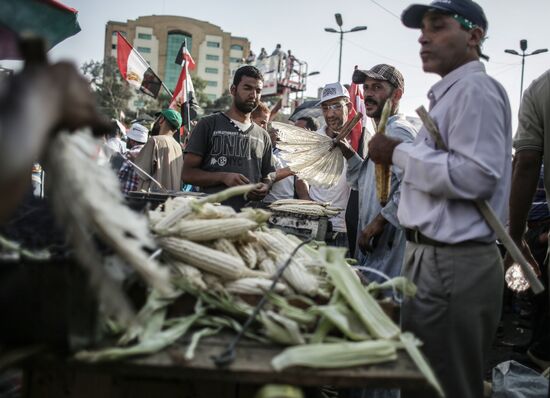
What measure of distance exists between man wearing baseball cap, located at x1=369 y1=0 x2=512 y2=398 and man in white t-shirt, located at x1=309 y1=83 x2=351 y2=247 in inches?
88.7

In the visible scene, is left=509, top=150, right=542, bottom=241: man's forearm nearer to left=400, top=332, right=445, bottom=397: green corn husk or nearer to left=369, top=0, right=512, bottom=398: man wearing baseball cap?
left=369, top=0, right=512, bottom=398: man wearing baseball cap

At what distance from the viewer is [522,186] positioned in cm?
305

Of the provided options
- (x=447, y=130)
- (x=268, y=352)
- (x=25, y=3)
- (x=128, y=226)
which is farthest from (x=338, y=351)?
(x=25, y=3)

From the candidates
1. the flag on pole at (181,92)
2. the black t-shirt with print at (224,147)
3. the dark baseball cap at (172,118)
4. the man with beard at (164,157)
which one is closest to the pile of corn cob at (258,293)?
the black t-shirt with print at (224,147)

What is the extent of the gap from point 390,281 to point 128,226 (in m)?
1.18

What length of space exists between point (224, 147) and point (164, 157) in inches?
82.3

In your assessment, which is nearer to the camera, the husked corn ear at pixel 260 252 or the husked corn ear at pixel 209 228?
the husked corn ear at pixel 209 228

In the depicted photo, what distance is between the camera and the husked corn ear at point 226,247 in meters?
2.04

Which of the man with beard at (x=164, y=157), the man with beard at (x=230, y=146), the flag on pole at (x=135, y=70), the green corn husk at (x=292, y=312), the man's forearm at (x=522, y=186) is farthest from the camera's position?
the flag on pole at (x=135, y=70)

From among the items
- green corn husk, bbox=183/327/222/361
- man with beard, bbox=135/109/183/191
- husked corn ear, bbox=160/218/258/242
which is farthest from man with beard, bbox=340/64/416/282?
man with beard, bbox=135/109/183/191

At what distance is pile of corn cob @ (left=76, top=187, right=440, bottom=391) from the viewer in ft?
4.87

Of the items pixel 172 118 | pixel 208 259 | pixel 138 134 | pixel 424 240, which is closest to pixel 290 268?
pixel 208 259

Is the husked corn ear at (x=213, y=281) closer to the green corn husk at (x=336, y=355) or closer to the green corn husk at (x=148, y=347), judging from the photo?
the green corn husk at (x=148, y=347)

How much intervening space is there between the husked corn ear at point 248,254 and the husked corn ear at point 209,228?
0.08 metres
